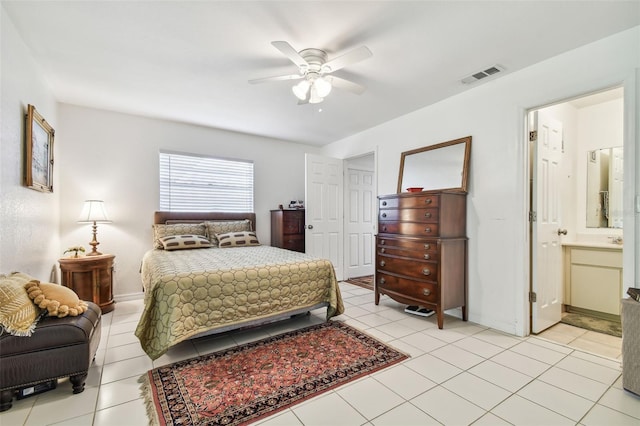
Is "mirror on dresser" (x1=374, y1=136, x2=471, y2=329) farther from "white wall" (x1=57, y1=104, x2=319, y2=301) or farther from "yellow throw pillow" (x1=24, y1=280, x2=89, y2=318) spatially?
"white wall" (x1=57, y1=104, x2=319, y2=301)

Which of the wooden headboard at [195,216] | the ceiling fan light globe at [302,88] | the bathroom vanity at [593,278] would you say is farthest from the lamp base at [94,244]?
the bathroom vanity at [593,278]

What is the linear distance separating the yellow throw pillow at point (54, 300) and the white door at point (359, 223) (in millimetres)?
3893

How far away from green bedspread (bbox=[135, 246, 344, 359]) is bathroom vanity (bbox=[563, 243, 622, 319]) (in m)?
2.81

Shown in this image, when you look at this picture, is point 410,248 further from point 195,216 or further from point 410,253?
point 195,216

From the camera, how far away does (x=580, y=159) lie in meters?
3.56

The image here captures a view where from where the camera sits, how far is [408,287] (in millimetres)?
3242

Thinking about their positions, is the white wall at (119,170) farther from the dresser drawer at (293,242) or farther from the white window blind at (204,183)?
the dresser drawer at (293,242)

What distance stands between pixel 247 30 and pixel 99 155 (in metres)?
3.05

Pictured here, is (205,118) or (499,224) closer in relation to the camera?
(499,224)

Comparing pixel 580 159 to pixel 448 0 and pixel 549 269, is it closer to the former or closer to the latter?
pixel 549 269

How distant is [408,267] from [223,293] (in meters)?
2.02

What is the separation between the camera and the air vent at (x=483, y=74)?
2.70 meters

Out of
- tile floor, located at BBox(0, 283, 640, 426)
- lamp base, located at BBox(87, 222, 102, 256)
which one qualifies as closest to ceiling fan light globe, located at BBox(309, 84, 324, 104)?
tile floor, located at BBox(0, 283, 640, 426)

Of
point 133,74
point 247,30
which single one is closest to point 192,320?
point 247,30
